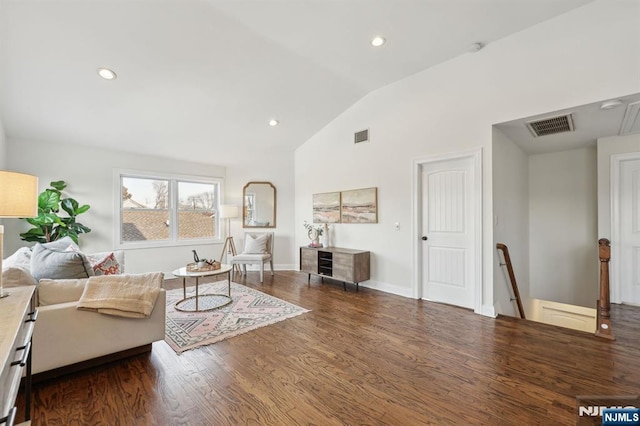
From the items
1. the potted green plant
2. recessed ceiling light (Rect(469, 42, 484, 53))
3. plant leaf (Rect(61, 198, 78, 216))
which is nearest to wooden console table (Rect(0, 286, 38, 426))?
the potted green plant

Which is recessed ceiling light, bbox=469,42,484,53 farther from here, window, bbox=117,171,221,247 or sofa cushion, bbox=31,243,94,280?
window, bbox=117,171,221,247

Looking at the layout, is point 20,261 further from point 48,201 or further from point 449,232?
point 449,232

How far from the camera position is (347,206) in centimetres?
495

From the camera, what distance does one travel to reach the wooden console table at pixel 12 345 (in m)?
0.94

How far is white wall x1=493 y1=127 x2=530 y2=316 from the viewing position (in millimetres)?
3447

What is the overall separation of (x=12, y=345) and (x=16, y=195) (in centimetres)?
110

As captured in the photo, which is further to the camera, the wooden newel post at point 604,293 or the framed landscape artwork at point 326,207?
the framed landscape artwork at point 326,207

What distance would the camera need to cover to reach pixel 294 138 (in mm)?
5645

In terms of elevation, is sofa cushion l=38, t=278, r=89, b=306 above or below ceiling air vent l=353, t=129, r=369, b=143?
below

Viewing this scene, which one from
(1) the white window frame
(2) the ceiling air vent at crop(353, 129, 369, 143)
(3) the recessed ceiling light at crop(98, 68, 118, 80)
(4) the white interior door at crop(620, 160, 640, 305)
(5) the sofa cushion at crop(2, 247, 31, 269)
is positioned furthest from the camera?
(1) the white window frame

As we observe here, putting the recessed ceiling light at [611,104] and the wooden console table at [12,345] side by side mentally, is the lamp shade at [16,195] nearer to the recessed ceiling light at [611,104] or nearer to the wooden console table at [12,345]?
the wooden console table at [12,345]

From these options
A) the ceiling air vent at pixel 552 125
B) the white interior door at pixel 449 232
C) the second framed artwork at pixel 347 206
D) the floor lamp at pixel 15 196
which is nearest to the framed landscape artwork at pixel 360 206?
the second framed artwork at pixel 347 206

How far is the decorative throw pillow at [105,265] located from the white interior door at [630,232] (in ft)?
21.4

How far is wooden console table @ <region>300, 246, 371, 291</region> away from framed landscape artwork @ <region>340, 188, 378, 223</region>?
56 cm
